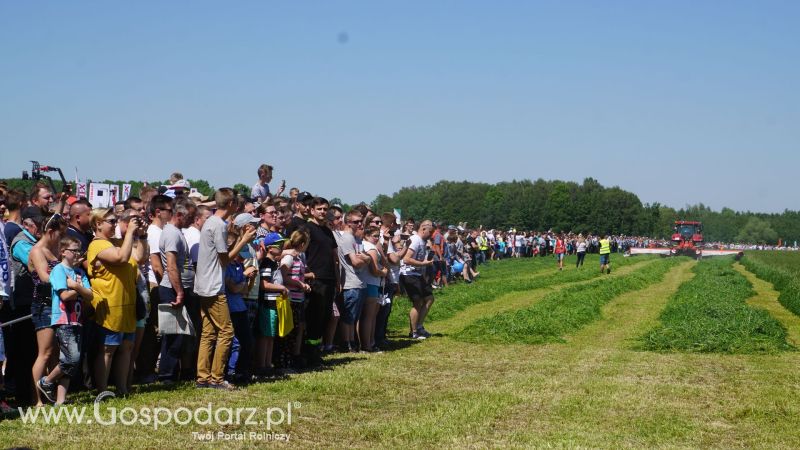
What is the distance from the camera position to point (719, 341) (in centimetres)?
1511

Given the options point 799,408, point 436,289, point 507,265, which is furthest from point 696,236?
point 799,408

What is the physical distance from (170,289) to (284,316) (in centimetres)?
174

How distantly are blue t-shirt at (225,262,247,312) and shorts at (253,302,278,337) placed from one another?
68cm

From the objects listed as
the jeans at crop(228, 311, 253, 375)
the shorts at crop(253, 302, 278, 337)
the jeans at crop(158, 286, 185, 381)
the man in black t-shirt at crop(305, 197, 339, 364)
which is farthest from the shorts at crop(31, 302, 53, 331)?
the man in black t-shirt at crop(305, 197, 339, 364)

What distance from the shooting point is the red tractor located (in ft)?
254

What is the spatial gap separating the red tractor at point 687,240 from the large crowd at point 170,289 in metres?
68.2

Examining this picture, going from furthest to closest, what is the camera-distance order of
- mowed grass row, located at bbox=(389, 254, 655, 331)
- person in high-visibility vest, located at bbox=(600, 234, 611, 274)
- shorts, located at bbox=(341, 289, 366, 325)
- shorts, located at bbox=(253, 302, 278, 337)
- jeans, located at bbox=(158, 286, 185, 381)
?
person in high-visibility vest, located at bbox=(600, 234, 611, 274)
mowed grass row, located at bbox=(389, 254, 655, 331)
shorts, located at bbox=(341, 289, 366, 325)
shorts, located at bbox=(253, 302, 278, 337)
jeans, located at bbox=(158, 286, 185, 381)

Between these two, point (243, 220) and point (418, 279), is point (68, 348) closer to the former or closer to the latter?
point (243, 220)

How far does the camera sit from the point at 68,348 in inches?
333

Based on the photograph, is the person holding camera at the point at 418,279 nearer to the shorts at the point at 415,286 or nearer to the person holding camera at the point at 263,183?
the shorts at the point at 415,286

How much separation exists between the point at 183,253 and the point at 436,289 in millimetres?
17711

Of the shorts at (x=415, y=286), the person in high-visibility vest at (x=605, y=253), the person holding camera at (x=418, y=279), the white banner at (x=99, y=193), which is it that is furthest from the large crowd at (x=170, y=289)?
the person in high-visibility vest at (x=605, y=253)

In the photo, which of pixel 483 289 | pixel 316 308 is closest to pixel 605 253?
pixel 483 289

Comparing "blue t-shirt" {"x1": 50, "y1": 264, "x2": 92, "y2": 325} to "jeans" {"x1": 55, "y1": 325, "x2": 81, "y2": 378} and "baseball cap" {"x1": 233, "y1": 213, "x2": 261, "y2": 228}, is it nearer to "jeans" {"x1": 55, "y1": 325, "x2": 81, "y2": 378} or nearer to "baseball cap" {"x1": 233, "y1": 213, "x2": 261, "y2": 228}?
"jeans" {"x1": 55, "y1": 325, "x2": 81, "y2": 378}
